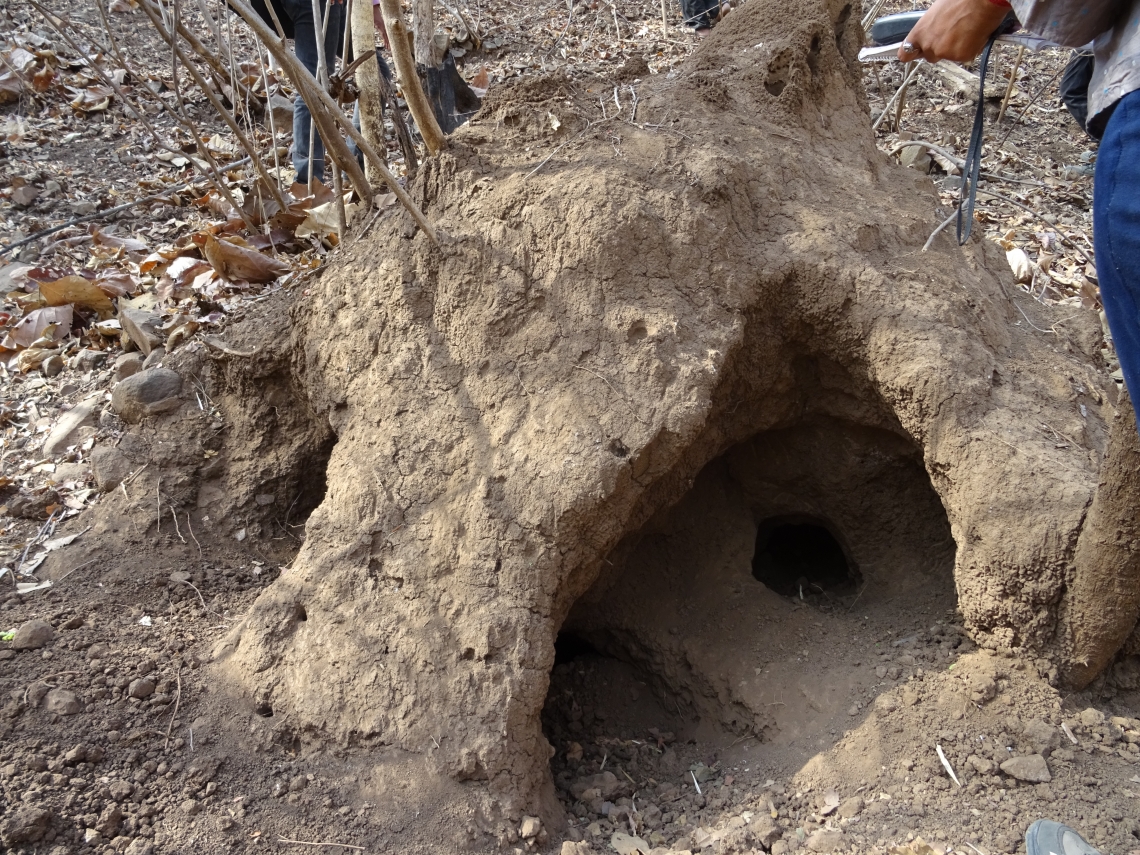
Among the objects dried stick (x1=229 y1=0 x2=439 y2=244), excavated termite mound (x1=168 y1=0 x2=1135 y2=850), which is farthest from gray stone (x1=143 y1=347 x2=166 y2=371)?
dried stick (x1=229 y1=0 x2=439 y2=244)

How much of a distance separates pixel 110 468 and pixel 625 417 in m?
2.04

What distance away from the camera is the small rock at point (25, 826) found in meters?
2.08

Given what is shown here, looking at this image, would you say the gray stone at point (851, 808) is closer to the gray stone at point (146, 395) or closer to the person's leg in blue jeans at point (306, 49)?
the gray stone at point (146, 395)

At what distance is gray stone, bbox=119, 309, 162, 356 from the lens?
4.02 meters

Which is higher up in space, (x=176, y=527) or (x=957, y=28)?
(x=957, y=28)

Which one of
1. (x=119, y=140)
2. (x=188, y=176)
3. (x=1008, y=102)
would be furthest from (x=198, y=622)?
(x=1008, y=102)

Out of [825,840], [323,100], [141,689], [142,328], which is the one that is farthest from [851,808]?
[142,328]

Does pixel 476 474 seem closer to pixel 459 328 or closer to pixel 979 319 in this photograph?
pixel 459 328

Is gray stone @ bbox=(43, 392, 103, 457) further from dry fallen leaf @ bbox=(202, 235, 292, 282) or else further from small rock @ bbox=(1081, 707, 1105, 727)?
small rock @ bbox=(1081, 707, 1105, 727)

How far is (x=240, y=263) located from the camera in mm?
4375

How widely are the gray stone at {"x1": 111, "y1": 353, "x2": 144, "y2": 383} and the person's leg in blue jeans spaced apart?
167cm

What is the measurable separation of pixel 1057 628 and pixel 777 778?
2.94ft

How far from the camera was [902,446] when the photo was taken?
10.3 ft

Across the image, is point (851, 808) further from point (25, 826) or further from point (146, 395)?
point (146, 395)
